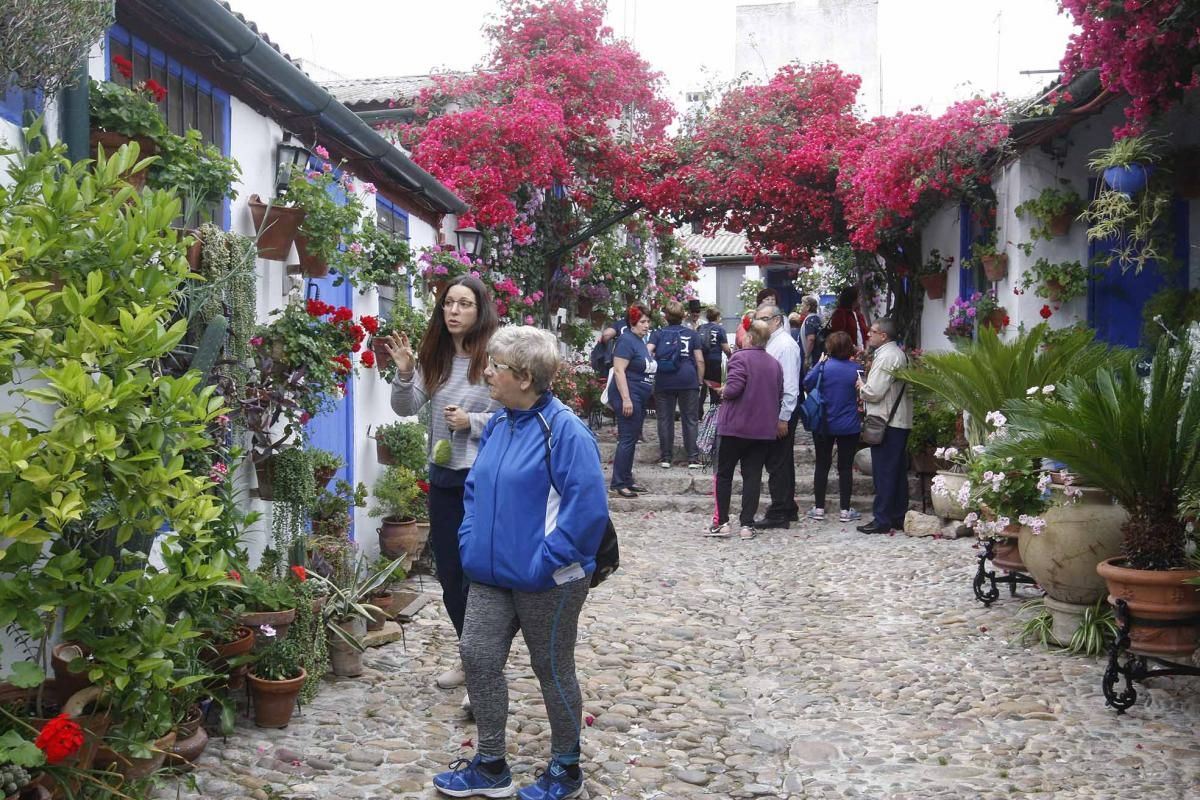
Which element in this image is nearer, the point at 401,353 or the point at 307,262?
the point at 401,353

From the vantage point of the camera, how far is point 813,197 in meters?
13.7

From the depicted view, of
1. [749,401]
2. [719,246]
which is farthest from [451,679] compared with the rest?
[719,246]

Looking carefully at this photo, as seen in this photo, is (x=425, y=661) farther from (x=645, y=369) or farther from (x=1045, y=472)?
(x=645, y=369)

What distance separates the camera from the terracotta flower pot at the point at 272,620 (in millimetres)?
4656

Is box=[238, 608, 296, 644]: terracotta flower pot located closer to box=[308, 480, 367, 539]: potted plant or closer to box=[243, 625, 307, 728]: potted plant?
box=[243, 625, 307, 728]: potted plant

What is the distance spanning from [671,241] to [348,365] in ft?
53.4

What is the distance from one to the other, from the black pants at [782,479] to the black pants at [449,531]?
633cm

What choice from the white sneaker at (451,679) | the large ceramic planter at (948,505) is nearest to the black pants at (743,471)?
the large ceramic planter at (948,505)

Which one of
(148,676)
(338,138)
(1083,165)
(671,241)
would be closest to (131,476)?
(148,676)

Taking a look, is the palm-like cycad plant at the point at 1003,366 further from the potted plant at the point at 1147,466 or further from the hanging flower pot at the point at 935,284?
the hanging flower pot at the point at 935,284

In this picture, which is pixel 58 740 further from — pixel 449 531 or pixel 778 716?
pixel 778 716

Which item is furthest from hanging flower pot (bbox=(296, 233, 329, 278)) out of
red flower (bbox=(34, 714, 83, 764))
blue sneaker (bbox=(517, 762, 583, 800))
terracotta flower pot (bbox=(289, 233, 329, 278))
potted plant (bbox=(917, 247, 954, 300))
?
potted plant (bbox=(917, 247, 954, 300))

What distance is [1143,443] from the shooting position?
5246 mm

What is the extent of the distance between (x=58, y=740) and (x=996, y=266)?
8672 millimetres
